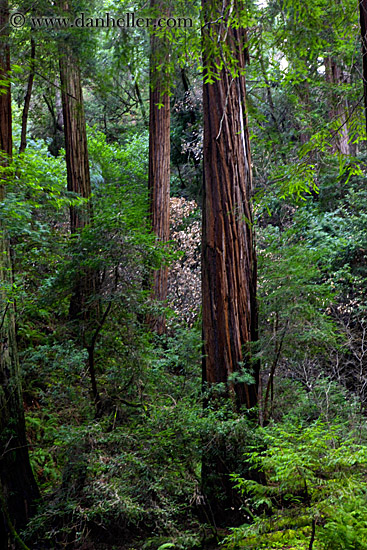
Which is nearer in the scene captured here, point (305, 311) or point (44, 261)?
point (305, 311)

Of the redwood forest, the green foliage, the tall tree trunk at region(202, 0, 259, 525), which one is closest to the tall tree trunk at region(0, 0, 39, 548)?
the redwood forest

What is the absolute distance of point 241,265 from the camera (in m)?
5.18

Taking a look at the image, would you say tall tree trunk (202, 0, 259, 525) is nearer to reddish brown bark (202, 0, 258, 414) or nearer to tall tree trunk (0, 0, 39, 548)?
reddish brown bark (202, 0, 258, 414)

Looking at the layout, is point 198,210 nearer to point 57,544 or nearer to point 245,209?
point 245,209

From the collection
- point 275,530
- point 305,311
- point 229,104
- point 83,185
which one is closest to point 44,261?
point 83,185

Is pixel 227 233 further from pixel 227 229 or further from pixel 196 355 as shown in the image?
pixel 196 355

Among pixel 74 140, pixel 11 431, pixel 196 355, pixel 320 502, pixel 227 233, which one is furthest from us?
pixel 74 140

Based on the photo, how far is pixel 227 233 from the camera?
5164mm

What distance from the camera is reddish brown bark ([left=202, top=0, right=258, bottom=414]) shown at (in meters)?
5.01

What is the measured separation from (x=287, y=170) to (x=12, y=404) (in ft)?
11.6

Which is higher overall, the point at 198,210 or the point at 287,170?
the point at 198,210

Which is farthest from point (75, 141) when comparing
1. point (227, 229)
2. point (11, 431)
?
point (11, 431)

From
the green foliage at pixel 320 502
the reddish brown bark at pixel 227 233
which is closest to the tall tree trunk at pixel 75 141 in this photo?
the reddish brown bark at pixel 227 233

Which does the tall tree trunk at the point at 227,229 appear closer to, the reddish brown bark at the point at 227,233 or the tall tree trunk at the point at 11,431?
the reddish brown bark at the point at 227,233
